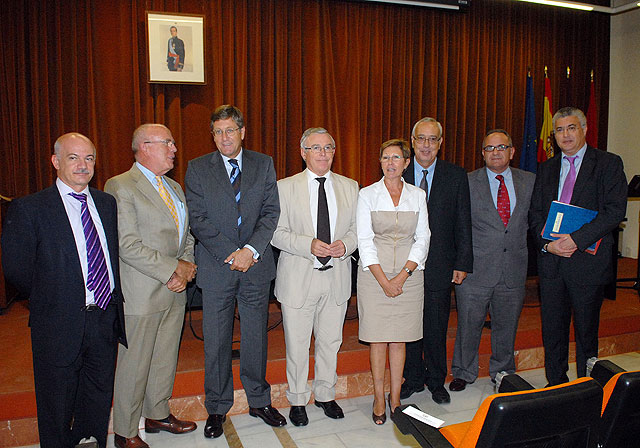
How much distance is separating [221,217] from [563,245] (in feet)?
6.78

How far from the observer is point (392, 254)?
2928mm

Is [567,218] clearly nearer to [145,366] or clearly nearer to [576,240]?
[576,240]

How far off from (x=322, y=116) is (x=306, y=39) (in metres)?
0.93

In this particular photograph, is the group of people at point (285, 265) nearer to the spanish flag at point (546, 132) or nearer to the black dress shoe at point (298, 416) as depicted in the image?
the black dress shoe at point (298, 416)

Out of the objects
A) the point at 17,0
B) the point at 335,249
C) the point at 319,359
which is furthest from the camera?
the point at 17,0

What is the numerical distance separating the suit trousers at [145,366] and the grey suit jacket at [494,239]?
1.98 metres

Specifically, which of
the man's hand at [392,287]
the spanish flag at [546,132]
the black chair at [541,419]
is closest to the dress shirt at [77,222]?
the man's hand at [392,287]

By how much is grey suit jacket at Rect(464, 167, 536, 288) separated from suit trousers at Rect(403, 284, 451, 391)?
314 millimetres

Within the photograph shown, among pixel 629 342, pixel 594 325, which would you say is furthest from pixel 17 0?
pixel 629 342

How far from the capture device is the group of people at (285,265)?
7.52ft

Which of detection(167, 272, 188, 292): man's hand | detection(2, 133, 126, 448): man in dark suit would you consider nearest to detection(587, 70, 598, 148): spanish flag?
detection(167, 272, 188, 292): man's hand

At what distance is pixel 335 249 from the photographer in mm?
2857

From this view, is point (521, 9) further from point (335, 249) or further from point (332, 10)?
point (335, 249)

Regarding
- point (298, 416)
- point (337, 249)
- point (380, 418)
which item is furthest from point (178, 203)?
point (380, 418)
